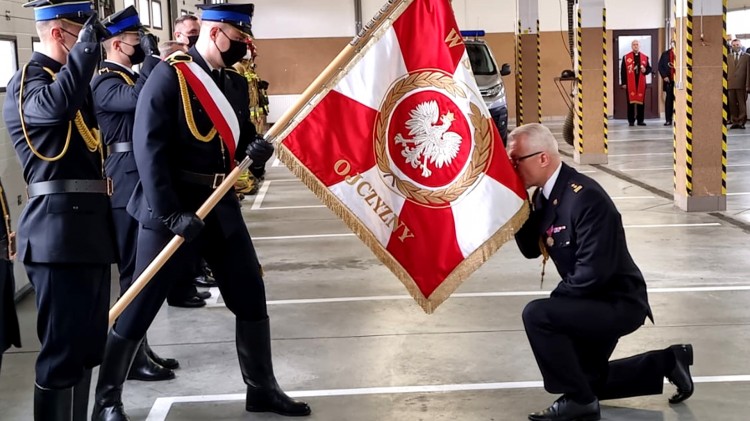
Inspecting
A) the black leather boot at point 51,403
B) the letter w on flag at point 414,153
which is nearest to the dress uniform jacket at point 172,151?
the letter w on flag at point 414,153

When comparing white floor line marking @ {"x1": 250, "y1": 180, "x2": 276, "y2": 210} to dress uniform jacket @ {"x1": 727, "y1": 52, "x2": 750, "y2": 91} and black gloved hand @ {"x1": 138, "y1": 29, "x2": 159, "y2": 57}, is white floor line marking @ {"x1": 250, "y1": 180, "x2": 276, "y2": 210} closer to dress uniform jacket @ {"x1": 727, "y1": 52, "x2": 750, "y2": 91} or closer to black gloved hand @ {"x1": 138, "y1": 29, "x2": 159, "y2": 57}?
black gloved hand @ {"x1": 138, "y1": 29, "x2": 159, "y2": 57}

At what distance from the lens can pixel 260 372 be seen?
4.77 metres

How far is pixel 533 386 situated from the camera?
16.9 ft

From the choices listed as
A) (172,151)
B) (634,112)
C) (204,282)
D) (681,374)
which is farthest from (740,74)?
(172,151)

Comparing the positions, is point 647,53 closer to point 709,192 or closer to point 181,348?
point 709,192

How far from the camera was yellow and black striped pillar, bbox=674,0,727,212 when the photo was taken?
417 inches

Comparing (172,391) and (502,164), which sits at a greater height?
(502,164)

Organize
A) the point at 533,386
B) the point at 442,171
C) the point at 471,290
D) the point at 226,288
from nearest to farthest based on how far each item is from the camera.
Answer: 1. the point at 442,171
2. the point at 226,288
3. the point at 533,386
4. the point at 471,290

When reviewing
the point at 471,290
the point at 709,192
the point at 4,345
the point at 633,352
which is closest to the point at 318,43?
the point at 709,192

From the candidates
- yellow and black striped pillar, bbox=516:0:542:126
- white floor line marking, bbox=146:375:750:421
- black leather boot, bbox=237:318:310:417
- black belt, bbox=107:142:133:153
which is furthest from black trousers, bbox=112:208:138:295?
yellow and black striped pillar, bbox=516:0:542:126

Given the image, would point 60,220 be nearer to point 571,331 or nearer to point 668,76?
point 571,331

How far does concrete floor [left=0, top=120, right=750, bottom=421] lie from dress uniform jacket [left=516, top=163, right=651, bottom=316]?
25.3 inches

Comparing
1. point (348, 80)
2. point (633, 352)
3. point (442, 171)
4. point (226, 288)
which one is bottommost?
point (633, 352)

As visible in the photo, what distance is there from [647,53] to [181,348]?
2359 centimetres
